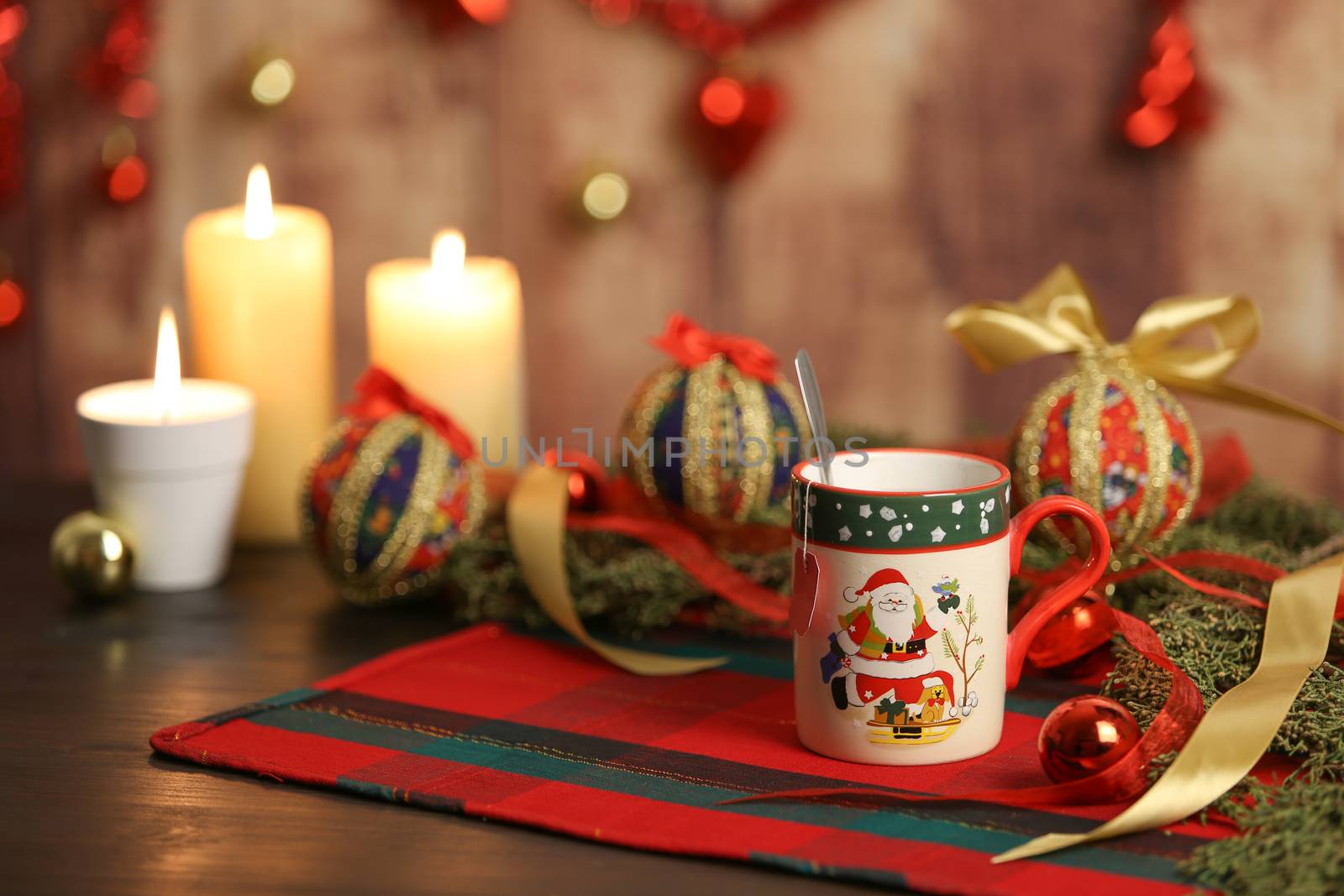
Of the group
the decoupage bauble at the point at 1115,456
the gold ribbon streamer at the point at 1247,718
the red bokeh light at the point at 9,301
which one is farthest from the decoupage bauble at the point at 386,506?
the red bokeh light at the point at 9,301

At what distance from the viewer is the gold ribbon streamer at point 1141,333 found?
902 mm

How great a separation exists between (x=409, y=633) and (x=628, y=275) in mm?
568

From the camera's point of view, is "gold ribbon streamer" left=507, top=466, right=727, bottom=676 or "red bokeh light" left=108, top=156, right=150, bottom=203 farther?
"red bokeh light" left=108, top=156, right=150, bottom=203

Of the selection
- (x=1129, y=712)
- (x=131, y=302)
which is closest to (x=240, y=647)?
(x=1129, y=712)

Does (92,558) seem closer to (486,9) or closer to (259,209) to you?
(259,209)

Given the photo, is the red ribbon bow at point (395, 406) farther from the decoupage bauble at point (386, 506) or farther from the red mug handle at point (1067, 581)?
the red mug handle at point (1067, 581)

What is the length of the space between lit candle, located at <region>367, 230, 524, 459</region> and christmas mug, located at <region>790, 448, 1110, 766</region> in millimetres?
408

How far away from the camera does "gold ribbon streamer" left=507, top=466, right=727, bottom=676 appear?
84 centimetres

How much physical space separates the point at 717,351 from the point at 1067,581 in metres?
0.31

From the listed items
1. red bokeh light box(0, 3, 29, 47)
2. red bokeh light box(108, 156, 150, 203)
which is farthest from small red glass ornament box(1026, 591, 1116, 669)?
red bokeh light box(0, 3, 29, 47)

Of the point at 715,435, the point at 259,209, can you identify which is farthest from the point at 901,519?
the point at 259,209

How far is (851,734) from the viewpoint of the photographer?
694mm

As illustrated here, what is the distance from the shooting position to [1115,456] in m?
0.84

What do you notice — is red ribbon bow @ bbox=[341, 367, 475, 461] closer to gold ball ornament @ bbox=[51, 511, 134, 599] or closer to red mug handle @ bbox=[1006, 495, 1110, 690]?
gold ball ornament @ bbox=[51, 511, 134, 599]
